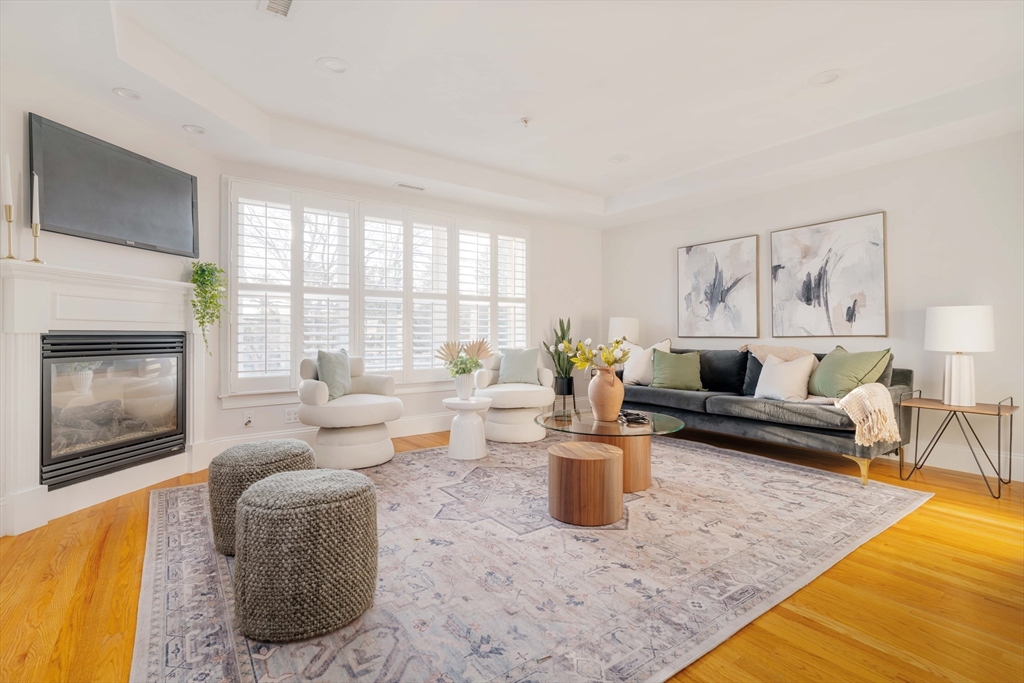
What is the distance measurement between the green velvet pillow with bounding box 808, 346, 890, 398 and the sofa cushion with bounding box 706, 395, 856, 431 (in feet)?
0.86

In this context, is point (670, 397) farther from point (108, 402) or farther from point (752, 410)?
point (108, 402)

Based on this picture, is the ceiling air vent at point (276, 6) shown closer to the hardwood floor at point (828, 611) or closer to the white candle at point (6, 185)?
the white candle at point (6, 185)

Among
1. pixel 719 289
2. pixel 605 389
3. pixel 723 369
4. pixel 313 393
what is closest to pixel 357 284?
pixel 313 393

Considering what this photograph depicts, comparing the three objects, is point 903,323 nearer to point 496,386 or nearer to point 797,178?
point 797,178

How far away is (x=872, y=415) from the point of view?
3168mm

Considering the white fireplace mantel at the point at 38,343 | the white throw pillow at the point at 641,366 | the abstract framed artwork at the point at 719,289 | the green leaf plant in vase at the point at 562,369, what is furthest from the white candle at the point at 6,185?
the abstract framed artwork at the point at 719,289

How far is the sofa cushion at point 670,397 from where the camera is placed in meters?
4.31

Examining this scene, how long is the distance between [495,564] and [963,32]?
374 centimetres

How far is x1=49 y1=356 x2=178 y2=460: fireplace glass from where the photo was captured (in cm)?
286

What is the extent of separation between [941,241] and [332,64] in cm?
462

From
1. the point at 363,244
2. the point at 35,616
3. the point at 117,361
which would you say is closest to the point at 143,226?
A: the point at 117,361

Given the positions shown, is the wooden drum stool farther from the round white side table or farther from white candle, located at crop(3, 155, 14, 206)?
white candle, located at crop(3, 155, 14, 206)

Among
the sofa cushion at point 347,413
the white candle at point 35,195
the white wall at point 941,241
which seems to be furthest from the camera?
the sofa cushion at point 347,413

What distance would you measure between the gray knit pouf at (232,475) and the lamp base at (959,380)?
4.25 metres
